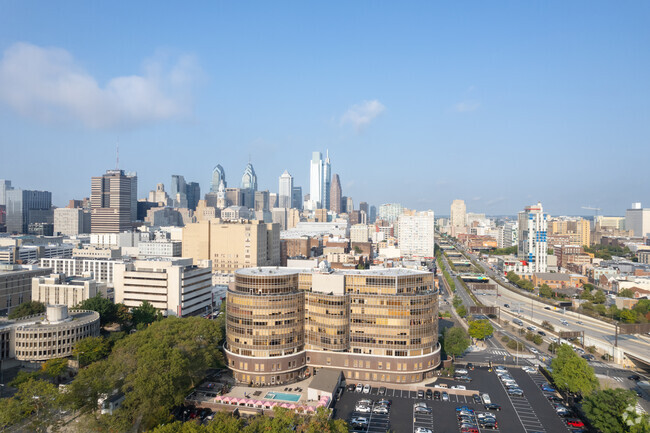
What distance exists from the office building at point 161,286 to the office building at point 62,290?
481 centimetres

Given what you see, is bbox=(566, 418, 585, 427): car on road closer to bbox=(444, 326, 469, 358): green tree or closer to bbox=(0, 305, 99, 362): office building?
bbox=(444, 326, 469, 358): green tree

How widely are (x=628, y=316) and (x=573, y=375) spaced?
47.2m

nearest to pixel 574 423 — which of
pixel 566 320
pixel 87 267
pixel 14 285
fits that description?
pixel 566 320

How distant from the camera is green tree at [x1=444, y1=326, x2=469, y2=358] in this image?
6431 cm

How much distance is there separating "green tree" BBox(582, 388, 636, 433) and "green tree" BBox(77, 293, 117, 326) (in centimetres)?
6790

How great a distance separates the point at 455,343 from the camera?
213 ft

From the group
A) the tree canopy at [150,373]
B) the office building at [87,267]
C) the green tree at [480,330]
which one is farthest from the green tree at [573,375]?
the office building at [87,267]

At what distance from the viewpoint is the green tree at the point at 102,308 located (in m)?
74.1

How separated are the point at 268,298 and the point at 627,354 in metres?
53.0

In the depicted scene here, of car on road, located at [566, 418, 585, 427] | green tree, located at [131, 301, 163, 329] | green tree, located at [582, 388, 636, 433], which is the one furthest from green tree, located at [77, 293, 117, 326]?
green tree, located at [582, 388, 636, 433]

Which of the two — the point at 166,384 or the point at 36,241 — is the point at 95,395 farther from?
the point at 36,241

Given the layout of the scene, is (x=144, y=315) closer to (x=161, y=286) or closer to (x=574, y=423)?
(x=161, y=286)

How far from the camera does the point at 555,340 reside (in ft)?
261

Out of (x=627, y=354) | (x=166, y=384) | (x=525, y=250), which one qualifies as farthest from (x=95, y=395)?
(x=525, y=250)
